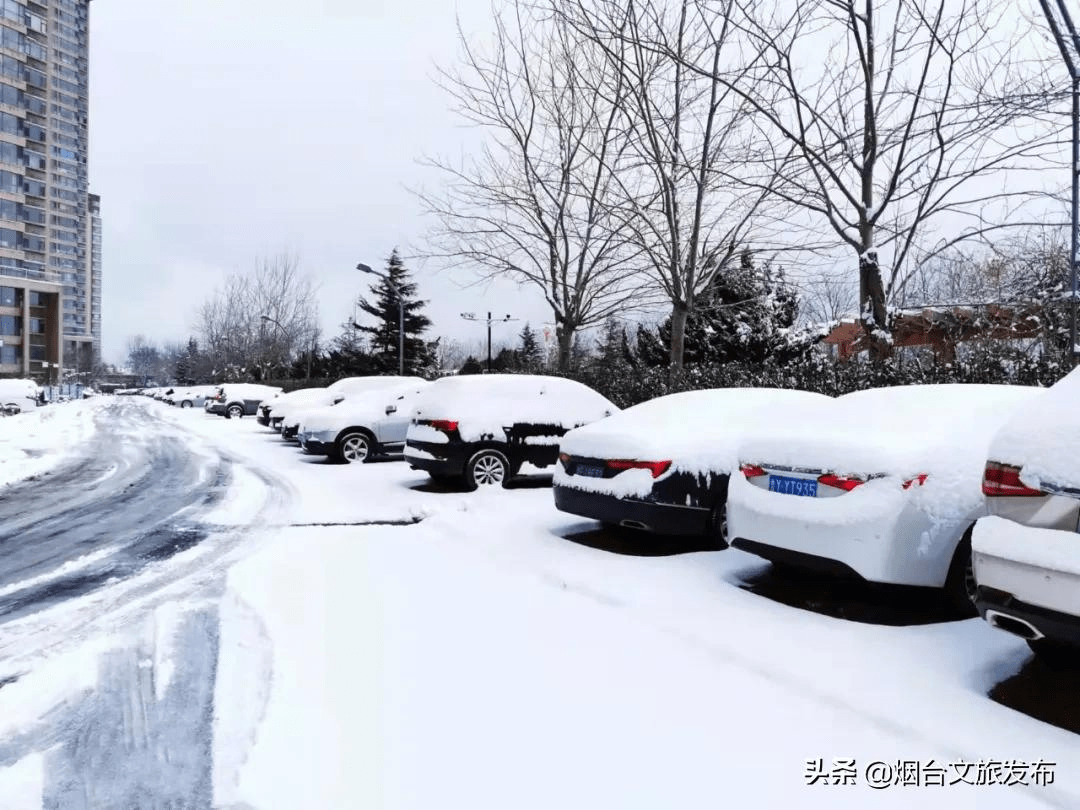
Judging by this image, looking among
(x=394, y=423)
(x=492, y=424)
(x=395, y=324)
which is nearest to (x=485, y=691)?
(x=492, y=424)

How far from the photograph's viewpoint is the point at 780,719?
11.4ft

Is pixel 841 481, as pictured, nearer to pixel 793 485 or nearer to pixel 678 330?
pixel 793 485

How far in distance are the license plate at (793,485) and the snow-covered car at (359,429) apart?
33.1ft

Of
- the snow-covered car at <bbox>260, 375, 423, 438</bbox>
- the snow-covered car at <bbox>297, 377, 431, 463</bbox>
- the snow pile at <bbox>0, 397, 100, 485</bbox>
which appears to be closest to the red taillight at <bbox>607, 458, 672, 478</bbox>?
the snow-covered car at <bbox>297, 377, 431, 463</bbox>

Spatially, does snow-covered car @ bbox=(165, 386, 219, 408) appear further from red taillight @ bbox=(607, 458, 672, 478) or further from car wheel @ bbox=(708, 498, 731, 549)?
car wheel @ bbox=(708, 498, 731, 549)

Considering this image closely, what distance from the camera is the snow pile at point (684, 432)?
6.43 meters

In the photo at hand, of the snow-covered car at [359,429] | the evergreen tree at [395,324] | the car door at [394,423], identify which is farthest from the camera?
the evergreen tree at [395,324]

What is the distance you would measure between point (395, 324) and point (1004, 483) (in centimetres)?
4598

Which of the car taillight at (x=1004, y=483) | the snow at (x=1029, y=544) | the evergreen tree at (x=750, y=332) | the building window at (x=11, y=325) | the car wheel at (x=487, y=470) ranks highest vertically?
the building window at (x=11, y=325)

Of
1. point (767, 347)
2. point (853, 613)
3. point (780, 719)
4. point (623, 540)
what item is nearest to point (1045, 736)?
point (780, 719)

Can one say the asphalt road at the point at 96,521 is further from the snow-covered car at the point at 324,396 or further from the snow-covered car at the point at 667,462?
the snow-covered car at the point at 667,462

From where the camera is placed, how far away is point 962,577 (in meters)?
4.61

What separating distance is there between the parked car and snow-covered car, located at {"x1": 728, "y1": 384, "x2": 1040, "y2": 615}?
32.8 meters

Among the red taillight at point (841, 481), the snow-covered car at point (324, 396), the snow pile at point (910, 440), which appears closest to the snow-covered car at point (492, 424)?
the snow pile at point (910, 440)
